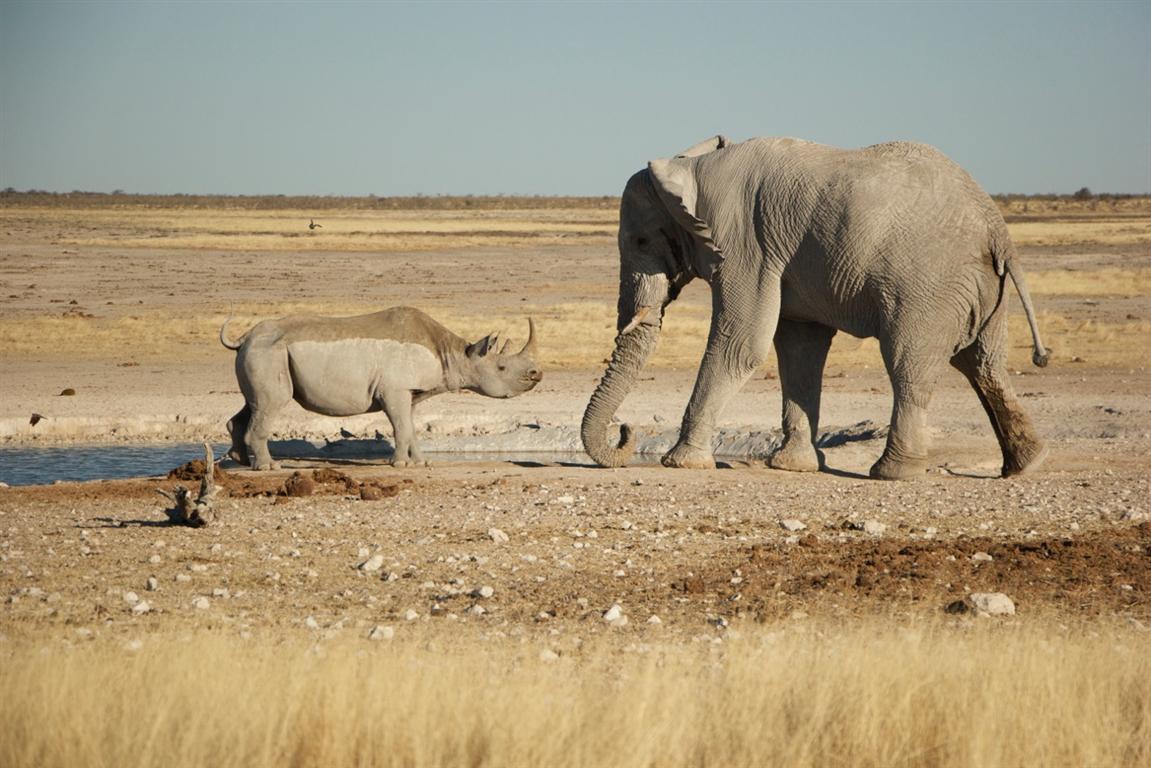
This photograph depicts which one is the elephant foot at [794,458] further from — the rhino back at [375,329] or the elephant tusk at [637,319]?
the rhino back at [375,329]

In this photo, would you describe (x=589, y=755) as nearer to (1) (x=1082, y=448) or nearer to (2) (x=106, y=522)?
(2) (x=106, y=522)

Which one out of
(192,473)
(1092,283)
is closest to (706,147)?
(192,473)

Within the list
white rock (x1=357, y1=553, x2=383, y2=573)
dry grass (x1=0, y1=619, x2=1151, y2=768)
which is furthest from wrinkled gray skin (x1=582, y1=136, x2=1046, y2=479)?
dry grass (x1=0, y1=619, x2=1151, y2=768)

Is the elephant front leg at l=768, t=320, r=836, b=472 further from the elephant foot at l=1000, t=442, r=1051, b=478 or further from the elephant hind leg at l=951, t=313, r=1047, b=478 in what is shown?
the elephant foot at l=1000, t=442, r=1051, b=478

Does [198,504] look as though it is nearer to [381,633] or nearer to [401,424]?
[381,633]

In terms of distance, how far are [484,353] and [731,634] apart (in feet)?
24.6

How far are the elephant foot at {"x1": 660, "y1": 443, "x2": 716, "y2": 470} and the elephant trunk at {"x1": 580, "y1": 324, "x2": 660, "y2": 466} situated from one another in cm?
62

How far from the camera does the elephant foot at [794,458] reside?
14.2 meters

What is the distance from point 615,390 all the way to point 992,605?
20.2 ft

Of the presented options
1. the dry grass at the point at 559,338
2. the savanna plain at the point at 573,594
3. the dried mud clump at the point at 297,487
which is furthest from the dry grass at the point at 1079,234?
the dried mud clump at the point at 297,487

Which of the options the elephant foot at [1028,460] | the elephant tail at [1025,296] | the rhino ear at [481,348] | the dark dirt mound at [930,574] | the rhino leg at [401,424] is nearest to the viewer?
the dark dirt mound at [930,574]

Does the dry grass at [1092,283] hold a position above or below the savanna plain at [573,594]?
below

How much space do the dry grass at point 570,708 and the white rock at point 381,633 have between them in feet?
1.70

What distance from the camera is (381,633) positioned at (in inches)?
314
